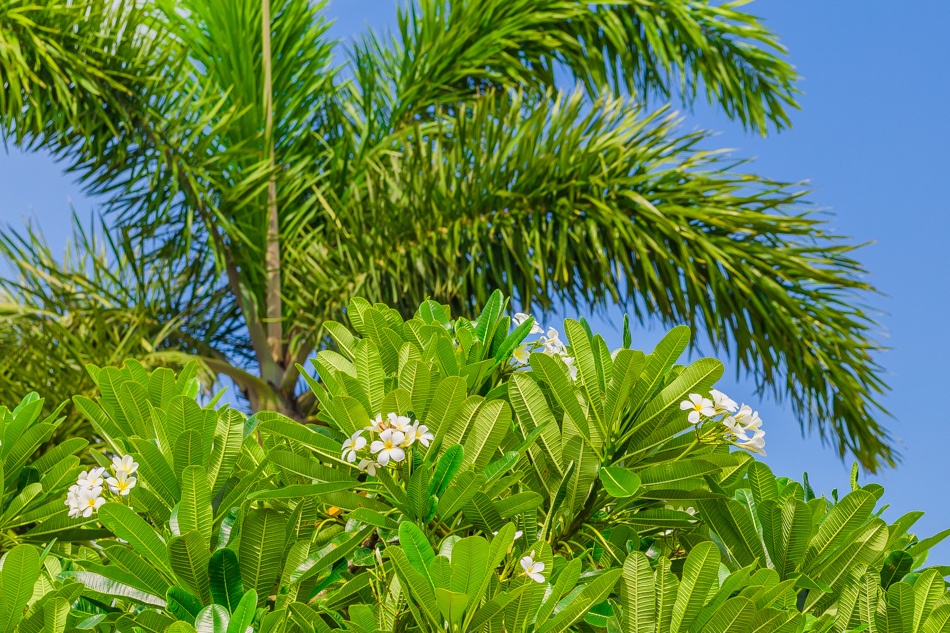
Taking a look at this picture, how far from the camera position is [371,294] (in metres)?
2.98

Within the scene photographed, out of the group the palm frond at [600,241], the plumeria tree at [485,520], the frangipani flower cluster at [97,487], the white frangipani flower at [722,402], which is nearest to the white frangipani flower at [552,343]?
the plumeria tree at [485,520]

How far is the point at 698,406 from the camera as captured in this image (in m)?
0.69

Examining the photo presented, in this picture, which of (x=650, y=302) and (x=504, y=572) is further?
(x=650, y=302)

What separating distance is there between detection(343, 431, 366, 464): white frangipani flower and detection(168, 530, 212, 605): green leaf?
13 centimetres

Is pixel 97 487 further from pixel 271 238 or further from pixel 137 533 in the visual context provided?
pixel 271 238

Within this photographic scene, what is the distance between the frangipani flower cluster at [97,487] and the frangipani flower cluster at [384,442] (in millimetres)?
223

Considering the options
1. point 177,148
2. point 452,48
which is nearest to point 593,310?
point 452,48

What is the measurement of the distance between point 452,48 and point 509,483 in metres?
3.44

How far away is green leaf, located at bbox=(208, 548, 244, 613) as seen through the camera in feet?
2.03

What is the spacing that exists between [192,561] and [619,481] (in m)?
0.34

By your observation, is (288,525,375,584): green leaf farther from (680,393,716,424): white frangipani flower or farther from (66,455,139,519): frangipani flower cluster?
(680,393,716,424): white frangipani flower

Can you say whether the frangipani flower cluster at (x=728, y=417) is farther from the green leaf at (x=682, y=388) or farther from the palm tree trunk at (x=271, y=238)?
the palm tree trunk at (x=271, y=238)

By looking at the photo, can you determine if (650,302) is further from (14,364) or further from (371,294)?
(14,364)

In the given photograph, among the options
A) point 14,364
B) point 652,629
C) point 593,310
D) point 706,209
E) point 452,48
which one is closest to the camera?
point 652,629
